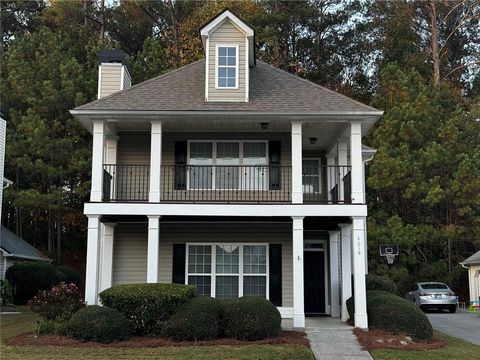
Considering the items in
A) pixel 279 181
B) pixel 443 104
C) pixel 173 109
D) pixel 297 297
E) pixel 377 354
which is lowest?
pixel 377 354

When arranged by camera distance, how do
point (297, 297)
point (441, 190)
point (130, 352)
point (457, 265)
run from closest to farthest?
1. point (130, 352)
2. point (297, 297)
3. point (441, 190)
4. point (457, 265)

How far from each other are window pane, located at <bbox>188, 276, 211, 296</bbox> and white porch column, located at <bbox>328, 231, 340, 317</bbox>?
4.03 meters

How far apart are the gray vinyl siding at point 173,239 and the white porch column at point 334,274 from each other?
5.41ft

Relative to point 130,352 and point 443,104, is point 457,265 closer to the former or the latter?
point 443,104

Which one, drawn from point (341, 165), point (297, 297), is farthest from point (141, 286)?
point (341, 165)

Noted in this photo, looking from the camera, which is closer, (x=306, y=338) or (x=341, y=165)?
(x=306, y=338)

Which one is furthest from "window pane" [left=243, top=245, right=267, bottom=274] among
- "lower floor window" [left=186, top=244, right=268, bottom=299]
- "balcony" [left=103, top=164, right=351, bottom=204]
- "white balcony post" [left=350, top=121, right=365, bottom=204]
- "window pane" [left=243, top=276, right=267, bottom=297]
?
"white balcony post" [left=350, top=121, right=365, bottom=204]

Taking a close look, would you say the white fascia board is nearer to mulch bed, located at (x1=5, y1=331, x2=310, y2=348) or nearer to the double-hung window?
the double-hung window

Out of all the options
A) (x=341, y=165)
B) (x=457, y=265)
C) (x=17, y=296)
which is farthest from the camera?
(x=457, y=265)

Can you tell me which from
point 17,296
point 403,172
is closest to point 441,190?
point 403,172

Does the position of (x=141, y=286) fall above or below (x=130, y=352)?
above

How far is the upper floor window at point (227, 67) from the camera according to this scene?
16.7 meters

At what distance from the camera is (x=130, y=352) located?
11867 millimetres

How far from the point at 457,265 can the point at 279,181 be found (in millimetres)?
18397
